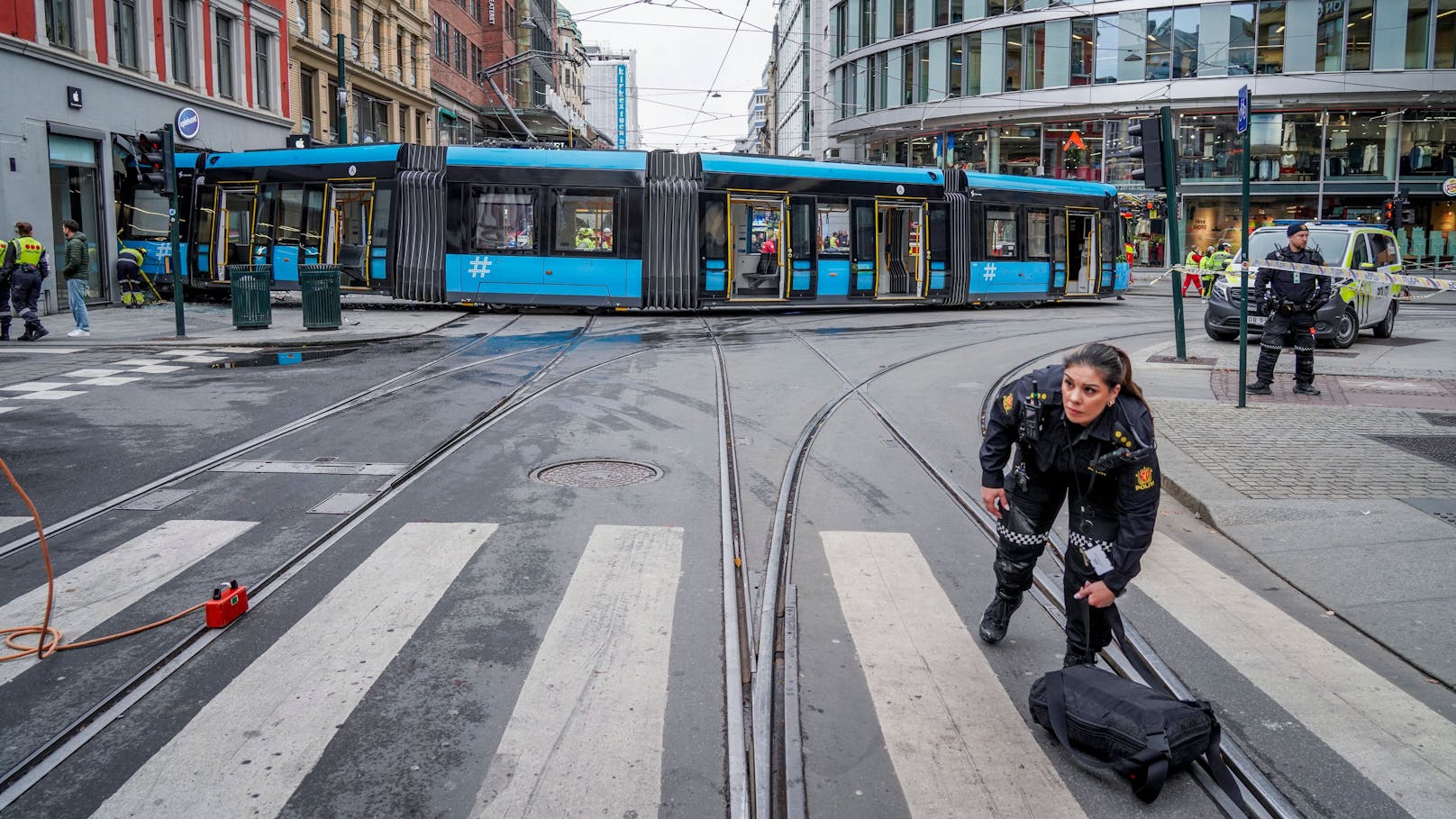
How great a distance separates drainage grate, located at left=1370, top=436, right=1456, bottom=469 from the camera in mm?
9391

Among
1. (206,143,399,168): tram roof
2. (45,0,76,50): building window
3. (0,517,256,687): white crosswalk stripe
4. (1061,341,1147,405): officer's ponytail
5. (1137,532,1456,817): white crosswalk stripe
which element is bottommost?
(1137,532,1456,817): white crosswalk stripe

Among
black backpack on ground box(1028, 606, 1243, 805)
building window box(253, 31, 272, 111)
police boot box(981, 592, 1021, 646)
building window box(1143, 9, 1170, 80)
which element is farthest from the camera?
building window box(1143, 9, 1170, 80)

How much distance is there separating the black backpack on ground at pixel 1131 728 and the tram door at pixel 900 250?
829 inches

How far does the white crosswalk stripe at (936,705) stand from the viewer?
12.6 feet

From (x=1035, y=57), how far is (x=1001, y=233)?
24.3m

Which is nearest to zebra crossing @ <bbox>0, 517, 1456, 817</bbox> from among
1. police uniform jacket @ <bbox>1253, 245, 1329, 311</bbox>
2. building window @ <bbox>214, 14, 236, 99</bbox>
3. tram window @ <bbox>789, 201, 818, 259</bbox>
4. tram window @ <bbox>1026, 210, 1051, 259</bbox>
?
police uniform jacket @ <bbox>1253, 245, 1329, 311</bbox>

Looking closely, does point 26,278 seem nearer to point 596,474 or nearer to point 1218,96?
point 596,474

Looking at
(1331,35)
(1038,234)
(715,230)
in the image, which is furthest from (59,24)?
(1331,35)

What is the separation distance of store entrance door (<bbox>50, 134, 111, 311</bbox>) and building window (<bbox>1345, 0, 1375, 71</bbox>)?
44.7 m

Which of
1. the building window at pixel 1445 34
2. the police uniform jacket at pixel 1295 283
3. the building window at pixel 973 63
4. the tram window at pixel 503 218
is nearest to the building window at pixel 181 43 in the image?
the tram window at pixel 503 218

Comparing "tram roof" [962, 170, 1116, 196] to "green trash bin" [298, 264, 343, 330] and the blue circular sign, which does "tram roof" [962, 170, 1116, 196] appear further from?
the blue circular sign

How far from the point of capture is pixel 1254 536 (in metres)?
7.21

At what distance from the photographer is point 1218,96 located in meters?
44.6

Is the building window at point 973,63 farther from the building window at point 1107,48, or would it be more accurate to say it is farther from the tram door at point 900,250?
the tram door at point 900,250
